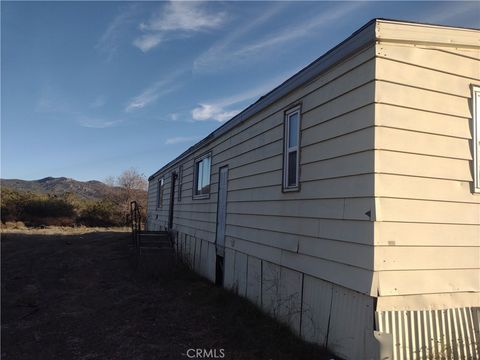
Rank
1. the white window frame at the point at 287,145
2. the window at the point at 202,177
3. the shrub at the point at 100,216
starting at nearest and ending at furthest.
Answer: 1. the white window frame at the point at 287,145
2. the window at the point at 202,177
3. the shrub at the point at 100,216

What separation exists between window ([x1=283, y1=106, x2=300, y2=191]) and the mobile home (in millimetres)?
160

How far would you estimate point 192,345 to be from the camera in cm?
564

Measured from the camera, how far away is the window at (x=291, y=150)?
589cm

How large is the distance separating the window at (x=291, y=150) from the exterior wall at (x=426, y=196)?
174 cm

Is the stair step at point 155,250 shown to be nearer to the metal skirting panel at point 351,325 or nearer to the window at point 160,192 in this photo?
the window at point 160,192

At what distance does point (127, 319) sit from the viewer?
6879 millimetres

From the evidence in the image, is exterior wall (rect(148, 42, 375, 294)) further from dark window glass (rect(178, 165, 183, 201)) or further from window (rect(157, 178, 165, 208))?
window (rect(157, 178, 165, 208))

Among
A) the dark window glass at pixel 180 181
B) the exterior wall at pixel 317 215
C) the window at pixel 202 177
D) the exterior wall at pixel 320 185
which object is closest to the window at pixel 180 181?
the dark window glass at pixel 180 181

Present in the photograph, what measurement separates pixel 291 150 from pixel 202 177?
19.2 feet

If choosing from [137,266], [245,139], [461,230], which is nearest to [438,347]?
[461,230]

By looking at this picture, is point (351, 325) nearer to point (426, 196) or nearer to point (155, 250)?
point (426, 196)

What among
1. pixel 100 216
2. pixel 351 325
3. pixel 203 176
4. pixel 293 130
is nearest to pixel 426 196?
pixel 351 325

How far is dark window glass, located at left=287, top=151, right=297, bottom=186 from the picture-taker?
595cm

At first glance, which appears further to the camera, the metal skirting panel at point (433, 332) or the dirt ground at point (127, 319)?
the dirt ground at point (127, 319)
